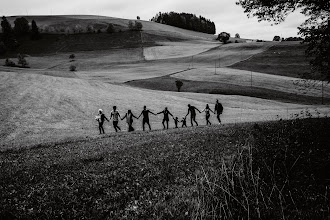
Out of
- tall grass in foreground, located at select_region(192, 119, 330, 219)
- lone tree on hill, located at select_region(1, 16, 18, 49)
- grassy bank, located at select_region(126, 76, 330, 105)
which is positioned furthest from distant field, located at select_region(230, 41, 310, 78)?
lone tree on hill, located at select_region(1, 16, 18, 49)

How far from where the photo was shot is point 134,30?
472ft

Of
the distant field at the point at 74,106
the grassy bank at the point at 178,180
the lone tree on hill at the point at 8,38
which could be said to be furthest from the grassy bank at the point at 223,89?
the lone tree on hill at the point at 8,38

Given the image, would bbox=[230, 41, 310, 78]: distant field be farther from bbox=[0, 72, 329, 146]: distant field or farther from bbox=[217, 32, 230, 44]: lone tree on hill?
bbox=[217, 32, 230, 44]: lone tree on hill

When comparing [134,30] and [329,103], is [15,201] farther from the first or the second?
[134,30]

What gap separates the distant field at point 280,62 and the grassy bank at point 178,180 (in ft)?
199

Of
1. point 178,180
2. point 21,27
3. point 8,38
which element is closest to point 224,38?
point 21,27

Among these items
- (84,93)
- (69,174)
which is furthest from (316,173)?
(84,93)

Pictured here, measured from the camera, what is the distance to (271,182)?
919cm

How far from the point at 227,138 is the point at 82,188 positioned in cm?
870

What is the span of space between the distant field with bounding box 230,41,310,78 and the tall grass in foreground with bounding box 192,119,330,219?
6009cm

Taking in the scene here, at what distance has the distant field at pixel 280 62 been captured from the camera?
238 feet

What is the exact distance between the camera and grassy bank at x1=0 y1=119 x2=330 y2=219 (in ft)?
26.1

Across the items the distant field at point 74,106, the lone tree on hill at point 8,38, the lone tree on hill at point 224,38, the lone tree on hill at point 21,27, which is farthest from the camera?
the lone tree on hill at point 21,27

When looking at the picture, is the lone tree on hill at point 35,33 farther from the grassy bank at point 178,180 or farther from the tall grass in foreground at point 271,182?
the tall grass in foreground at point 271,182
